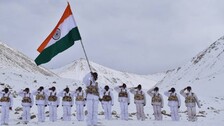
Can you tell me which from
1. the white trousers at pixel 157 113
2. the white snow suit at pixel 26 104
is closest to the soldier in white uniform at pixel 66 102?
the white snow suit at pixel 26 104

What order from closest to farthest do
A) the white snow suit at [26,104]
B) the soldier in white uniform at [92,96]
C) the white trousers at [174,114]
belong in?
the soldier in white uniform at [92,96] → the white snow suit at [26,104] → the white trousers at [174,114]

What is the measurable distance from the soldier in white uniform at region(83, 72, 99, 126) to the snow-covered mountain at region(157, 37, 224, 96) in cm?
4443

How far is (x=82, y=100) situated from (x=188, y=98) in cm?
632

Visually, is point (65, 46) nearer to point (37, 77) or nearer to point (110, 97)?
point (110, 97)

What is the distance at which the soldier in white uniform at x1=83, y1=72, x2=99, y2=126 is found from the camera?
1775 centimetres

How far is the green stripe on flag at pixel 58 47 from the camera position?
18.7 metres

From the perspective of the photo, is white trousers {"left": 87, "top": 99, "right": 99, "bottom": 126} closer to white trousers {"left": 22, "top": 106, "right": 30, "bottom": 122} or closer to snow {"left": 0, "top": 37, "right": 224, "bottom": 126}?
snow {"left": 0, "top": 37, "right": 224, "bottom": 126}

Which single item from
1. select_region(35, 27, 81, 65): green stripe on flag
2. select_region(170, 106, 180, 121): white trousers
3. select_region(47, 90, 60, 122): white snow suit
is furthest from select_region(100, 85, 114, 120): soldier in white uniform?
select_region(35, 27, 81, 65): green stripe on flag

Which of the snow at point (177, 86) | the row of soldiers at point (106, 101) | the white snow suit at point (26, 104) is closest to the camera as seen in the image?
the snow at point (177, 86)

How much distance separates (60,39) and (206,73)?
80.3 metres

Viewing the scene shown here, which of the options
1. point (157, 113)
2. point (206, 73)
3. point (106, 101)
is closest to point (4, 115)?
point (106, 101)

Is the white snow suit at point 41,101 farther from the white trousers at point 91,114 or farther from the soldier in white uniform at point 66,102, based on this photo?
the white trousers at point 91,114

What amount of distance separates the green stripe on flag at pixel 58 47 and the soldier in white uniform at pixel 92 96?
1961 millimetres

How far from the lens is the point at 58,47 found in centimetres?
1870
